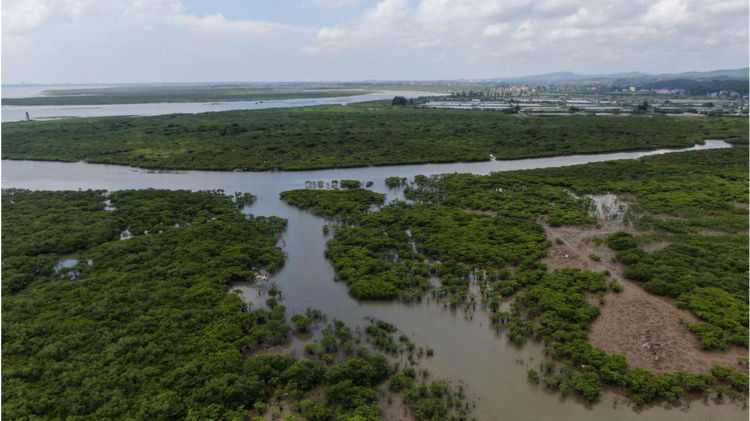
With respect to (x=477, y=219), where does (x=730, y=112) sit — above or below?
above

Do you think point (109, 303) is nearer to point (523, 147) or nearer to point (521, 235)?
point (521, 235)

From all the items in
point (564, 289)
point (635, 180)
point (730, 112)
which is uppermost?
point (730, 112)

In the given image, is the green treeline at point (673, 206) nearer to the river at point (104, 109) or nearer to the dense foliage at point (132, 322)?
the dense foliage at point (132, 322)

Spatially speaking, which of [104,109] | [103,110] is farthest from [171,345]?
[104,109]

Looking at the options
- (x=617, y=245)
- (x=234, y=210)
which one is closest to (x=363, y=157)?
(x=234, y=210)

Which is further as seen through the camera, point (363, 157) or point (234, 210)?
point (363, 157)

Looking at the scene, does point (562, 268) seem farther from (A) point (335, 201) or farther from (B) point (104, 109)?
(B) point (104, 109)
